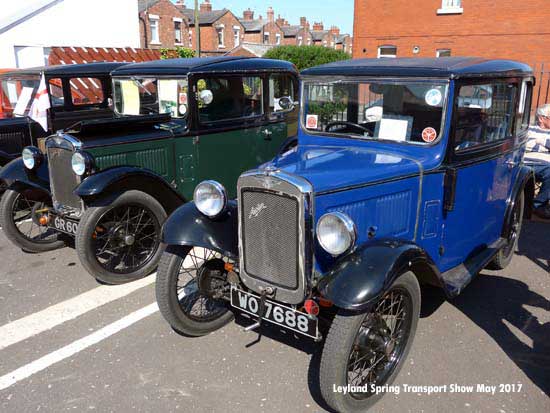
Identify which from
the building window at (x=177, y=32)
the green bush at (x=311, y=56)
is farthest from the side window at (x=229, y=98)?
the building window at (x=177, y=32)

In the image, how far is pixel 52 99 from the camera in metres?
6.86

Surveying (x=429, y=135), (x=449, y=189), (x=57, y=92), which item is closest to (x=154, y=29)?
(x=57, y=92)

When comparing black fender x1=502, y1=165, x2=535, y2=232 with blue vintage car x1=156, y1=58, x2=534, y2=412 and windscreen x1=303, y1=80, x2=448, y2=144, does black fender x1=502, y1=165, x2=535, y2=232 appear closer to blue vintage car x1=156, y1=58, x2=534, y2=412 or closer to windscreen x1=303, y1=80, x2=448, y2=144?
blue vintage car x1=156, y1=58, x2=534, y2=412

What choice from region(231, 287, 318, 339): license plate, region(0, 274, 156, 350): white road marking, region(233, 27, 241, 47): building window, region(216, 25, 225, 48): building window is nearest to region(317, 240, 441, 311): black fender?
region(231, 287, 318, 339): license plate

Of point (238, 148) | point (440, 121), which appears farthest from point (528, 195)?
point (238, 148)

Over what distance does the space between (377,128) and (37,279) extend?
133 inches

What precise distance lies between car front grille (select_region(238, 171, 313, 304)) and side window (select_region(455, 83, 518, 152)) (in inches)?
55.2

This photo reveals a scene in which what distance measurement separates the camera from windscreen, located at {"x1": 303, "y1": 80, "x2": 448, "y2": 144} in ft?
10.9

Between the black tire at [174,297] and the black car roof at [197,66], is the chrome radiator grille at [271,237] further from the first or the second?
the black car roof at [197,66]

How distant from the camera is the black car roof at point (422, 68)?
329 cm

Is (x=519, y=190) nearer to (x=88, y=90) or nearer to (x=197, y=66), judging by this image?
(x=197, y=66)

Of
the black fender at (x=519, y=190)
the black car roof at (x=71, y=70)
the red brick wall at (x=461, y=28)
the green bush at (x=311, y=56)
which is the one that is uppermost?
the red brick wall at (x=461, y=28)

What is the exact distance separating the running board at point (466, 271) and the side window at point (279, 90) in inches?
118

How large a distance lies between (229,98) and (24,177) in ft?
7.69
